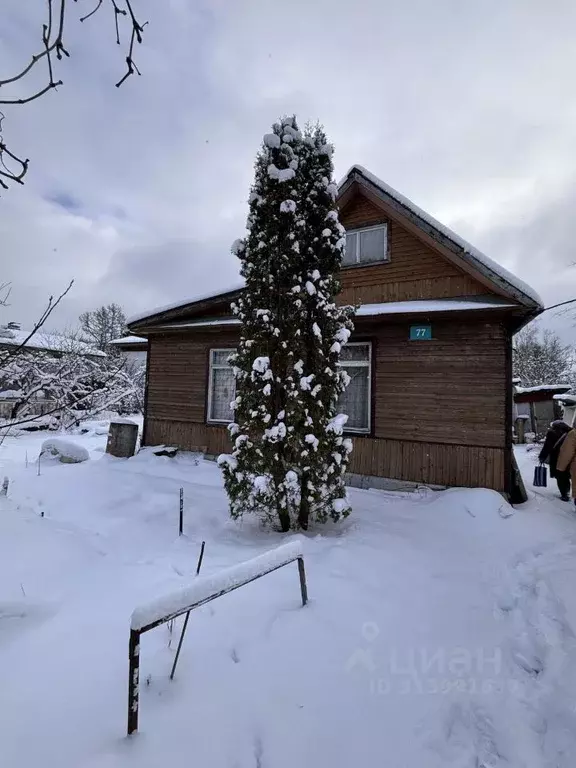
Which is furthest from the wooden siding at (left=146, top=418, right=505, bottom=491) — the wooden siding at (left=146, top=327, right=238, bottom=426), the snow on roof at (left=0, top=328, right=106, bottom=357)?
the snow on roof at (left=0, top=328, right=106, bottom=357)

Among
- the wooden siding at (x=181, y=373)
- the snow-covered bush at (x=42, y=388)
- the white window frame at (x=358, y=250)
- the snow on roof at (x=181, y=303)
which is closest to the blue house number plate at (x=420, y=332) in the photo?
the white window frame at (x=358, y=250)

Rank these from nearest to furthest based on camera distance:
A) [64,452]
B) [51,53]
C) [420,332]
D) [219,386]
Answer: [51,53] → [420,332] → [64,452] → [219,386]

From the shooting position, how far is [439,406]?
309 inches

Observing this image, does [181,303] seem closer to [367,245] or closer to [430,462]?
[367,245]

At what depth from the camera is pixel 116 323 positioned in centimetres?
4847

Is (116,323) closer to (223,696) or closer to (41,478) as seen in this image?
(41,478)

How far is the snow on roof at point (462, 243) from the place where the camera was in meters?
6.80

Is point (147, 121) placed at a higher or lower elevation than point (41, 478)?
higher

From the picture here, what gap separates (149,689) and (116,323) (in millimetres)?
50946

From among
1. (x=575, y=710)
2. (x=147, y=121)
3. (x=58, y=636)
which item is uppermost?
(x=147, y=121)

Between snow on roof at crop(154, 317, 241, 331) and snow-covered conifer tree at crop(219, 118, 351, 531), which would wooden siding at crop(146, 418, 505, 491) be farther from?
snow on roof at crop(154, 317, 241, 331)

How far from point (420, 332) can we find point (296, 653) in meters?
6.44

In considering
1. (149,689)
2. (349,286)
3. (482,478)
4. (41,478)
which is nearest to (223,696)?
(149,689)

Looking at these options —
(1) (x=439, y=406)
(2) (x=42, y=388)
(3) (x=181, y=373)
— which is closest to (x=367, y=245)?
(1) (x=439, y=406)
